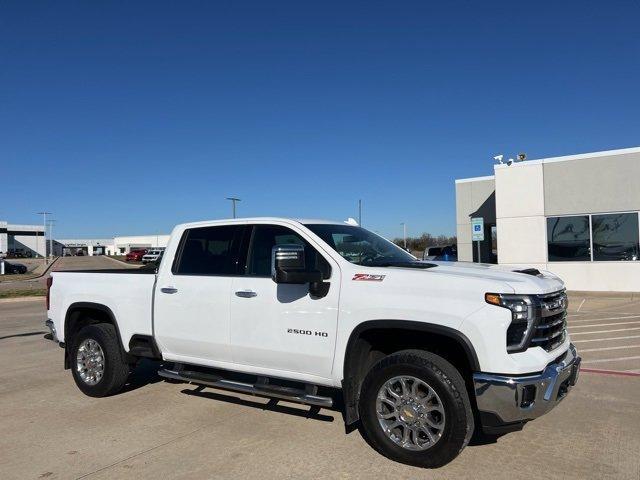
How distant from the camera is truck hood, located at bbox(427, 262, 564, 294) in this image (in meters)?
3.91

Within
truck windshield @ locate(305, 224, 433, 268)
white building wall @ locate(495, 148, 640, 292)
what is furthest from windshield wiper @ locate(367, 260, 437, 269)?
white building wall @ locate(495, 148, 640, 292)

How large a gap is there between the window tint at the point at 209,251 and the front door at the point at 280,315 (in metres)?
0.22

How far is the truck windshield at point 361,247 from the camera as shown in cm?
484

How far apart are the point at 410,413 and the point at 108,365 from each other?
358cm

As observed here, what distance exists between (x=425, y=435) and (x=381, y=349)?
2.66 ft

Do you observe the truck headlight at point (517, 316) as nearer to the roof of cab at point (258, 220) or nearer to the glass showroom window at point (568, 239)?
the roof of cab at point (258, 220)

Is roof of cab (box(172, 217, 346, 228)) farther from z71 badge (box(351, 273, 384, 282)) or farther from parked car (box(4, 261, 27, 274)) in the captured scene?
parked car (box(4, 261, 27, 274))

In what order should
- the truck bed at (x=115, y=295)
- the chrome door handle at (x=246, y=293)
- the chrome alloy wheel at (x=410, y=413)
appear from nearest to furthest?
the chrome alloy wheel at (x=410, y=413) → the chrome door handle at (x=246, y=293) → the truck bed at (x=115, y=295)

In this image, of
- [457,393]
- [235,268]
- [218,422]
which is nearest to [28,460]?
[218,422]

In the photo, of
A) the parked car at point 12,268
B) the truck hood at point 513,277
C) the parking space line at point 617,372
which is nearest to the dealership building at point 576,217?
the parking space line at point 617,372

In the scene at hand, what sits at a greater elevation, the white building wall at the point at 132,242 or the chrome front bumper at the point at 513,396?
the white building wall at the point at 132,242

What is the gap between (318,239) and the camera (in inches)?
192

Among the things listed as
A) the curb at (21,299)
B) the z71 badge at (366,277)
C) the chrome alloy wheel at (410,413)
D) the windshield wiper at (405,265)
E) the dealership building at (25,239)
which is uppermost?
the dealership building at (25,239)

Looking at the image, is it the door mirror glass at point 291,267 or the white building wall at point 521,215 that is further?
the white building wall at point 521,215
